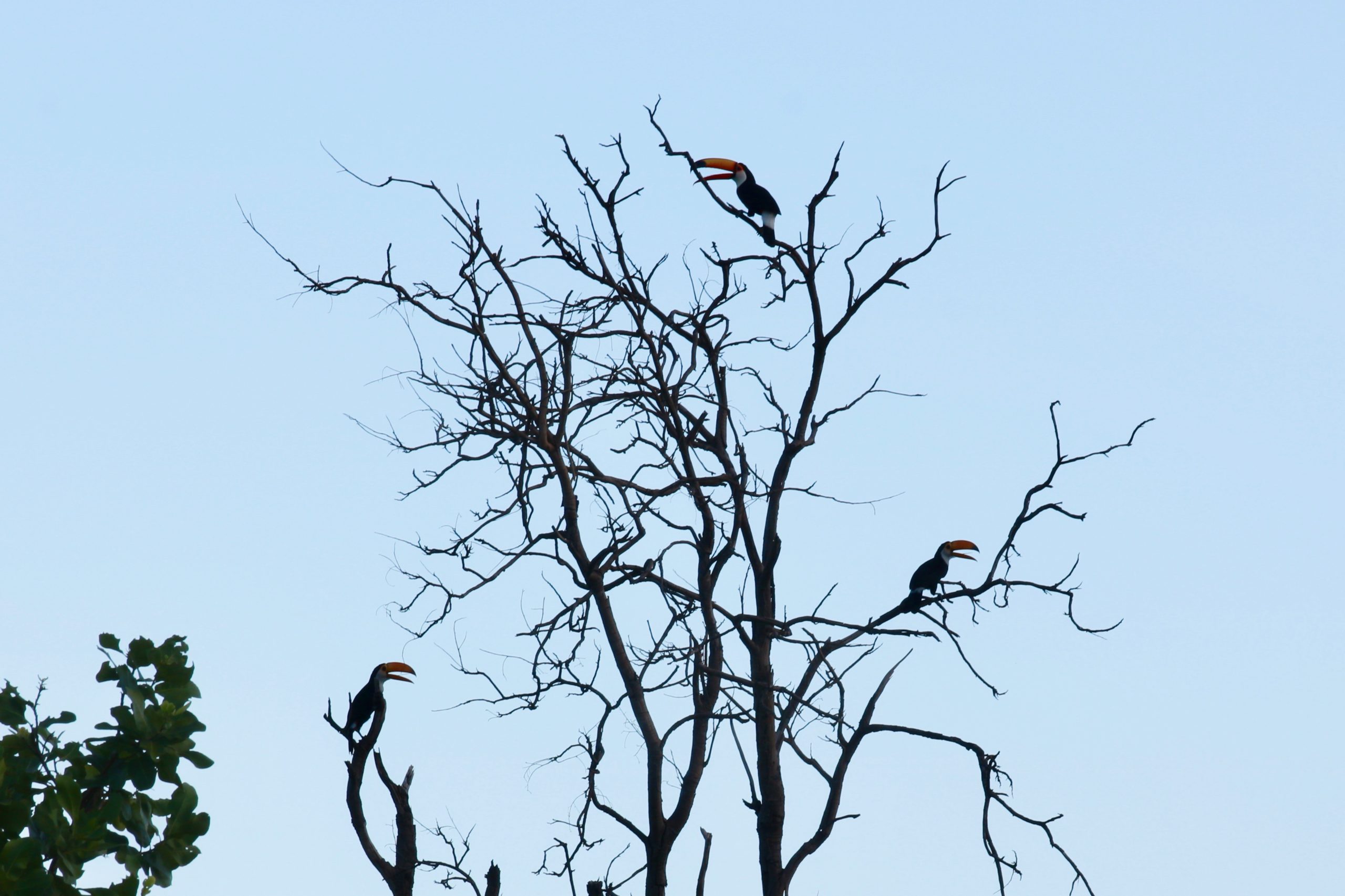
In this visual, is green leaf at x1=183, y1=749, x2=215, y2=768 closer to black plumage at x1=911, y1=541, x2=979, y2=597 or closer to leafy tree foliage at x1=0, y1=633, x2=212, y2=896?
leafy tree foliage at x1=0, y1=633, x2=212, y2=896

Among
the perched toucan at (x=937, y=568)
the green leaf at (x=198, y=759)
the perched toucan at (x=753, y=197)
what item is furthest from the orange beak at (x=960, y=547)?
the green leaf at (x=198, y=759)

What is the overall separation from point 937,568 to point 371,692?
4.44 metres

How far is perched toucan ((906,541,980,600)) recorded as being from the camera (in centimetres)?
1178

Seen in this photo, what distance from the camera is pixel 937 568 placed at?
11781mm

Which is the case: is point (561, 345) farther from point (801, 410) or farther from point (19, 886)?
point (19, 886)

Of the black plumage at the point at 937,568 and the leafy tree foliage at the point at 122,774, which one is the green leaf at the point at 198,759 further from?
the black plumage at the point at 937,568

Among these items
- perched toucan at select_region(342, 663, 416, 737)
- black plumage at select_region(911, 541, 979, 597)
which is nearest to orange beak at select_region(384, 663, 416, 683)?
perched toucan at select_region(342, 663, 416, 737)

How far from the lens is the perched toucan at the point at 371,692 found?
34.9ft

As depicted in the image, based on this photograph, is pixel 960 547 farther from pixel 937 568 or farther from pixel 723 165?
A: pixel 723 165

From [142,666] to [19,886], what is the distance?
916 mm

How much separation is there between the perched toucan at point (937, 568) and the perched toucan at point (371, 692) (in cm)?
401

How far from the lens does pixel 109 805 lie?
4.80 metres

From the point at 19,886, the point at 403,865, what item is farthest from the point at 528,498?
the point at 19,886

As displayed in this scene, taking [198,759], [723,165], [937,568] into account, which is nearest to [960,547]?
[937,568]
